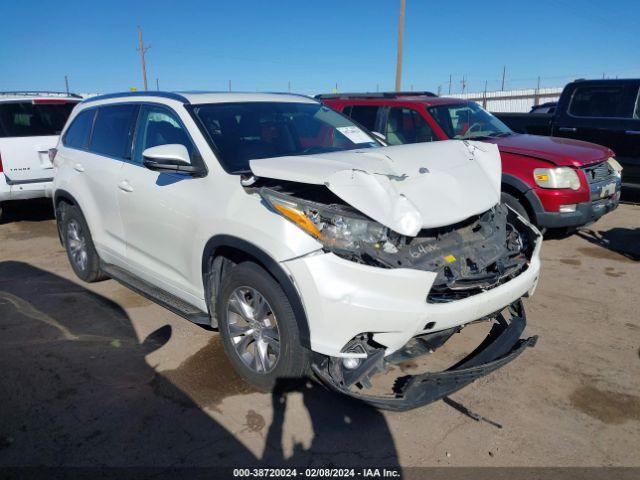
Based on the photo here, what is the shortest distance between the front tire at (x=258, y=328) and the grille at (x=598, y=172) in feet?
14.7

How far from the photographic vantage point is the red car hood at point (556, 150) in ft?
18.7

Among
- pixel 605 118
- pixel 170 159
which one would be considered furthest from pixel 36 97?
pixel 605 118

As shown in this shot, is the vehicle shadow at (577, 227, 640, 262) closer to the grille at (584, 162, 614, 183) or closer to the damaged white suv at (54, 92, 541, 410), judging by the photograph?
the grille at (584, 162, 614, 183)

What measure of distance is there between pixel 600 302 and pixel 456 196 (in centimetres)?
238

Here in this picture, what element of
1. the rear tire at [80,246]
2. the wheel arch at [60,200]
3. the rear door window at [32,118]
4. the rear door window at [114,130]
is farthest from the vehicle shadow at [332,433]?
the rear door window at [32,118]

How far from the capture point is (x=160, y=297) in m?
3.84

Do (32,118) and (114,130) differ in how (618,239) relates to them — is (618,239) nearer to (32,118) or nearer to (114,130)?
(114,130)

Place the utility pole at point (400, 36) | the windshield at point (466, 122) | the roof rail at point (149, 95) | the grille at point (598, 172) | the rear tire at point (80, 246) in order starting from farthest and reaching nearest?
1. the utility pole at point (400, 36)
2. the windshield at point (466, 122)
3. the grille at point (598, 172)
4. the rear tire at point (80, 246)
5. the roof rail at point (149, 95)

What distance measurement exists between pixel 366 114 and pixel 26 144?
4.91 meters

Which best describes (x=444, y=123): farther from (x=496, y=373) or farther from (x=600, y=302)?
(x=496, y=373)

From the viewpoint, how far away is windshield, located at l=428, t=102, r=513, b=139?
21.7ft

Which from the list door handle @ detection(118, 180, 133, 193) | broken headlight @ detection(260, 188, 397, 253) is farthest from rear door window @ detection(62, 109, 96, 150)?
broken headlight @ detection(260, 188, 397, 253)

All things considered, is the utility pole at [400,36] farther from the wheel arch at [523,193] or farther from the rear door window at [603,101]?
the wheel arch at [523,193]

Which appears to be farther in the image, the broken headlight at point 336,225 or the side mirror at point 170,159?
the side mirror at point 170,159
